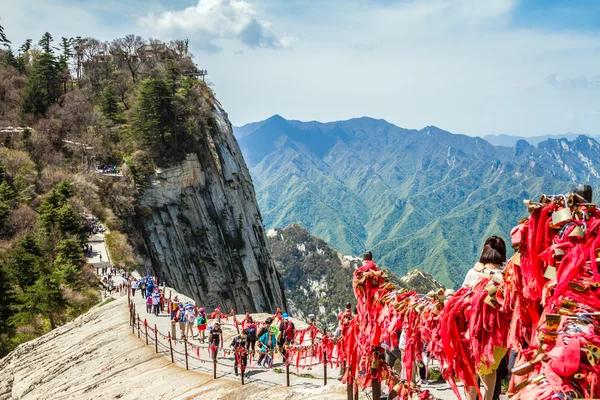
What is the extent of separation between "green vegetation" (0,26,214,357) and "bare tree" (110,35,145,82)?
14 centimetres

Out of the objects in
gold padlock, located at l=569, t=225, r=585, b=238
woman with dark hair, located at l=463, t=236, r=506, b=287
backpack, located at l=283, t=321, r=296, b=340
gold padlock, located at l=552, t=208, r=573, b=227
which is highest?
gold padlock, located at l=552, t=208, r=573, b=227

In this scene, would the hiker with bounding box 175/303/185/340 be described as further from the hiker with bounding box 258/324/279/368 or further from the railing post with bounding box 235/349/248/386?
the railing post with bounding box 235/349/248/386

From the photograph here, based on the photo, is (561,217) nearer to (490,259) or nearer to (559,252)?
(559,252)

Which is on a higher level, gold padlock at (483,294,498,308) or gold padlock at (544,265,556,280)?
gold padlock at (544,265,556,280)

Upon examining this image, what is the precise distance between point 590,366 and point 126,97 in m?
65.8

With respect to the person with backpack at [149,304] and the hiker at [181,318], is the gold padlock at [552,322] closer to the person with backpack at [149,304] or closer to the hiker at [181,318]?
the hiker at [181,318]

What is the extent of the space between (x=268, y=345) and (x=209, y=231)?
4157 cm

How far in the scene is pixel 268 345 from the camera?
13977 millimetres

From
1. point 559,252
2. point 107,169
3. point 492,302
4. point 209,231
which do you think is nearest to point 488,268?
point 492,302

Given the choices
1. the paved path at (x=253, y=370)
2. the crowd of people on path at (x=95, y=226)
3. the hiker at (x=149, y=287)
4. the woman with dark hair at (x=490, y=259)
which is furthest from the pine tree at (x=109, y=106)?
the woman with dark hair at (x=490, y=259)

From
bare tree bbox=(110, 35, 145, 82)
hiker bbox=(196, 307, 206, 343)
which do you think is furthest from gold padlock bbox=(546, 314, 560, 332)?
bare tree bbox=(110, 35, 145, 82)

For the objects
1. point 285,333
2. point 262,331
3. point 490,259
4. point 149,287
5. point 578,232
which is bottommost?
point 285,333

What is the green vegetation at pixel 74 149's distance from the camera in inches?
1112

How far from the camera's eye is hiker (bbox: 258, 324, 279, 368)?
1359 cm
